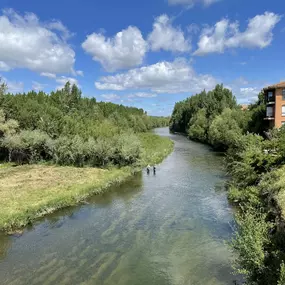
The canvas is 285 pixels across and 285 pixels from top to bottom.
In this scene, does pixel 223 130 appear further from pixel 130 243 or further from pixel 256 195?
pixel 130 243

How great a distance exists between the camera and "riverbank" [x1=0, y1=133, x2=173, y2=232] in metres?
29.4

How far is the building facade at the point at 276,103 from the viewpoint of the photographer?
56281 millimetres

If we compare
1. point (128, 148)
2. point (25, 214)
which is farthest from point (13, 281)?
point (128, 148)

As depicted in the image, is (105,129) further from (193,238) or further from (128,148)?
(193,238)

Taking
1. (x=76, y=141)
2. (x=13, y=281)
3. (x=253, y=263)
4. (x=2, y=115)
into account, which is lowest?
(x=13, y=281)

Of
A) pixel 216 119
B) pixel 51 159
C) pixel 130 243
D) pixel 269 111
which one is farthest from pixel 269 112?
pixel 130 243

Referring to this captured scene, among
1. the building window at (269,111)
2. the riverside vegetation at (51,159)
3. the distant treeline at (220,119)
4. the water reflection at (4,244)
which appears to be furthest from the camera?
the distant treeline at (220,119)

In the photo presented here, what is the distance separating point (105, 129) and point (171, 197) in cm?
2529

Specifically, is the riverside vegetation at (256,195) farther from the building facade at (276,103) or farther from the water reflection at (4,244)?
the water reflection at (4,244)

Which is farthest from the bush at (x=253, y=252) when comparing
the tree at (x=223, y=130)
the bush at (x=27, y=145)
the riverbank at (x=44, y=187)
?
the tree at (x=223, y=130)

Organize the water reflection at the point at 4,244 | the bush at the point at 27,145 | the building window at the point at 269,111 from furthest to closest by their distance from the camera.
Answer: the building window at the point at 269,111, the bush at the point at 27,145, the water reflection at the point at 4,244

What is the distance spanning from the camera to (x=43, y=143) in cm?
5769

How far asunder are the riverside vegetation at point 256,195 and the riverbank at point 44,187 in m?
16.9

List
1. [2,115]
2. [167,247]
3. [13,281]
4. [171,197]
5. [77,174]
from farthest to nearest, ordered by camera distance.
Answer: [2,115]
[77,174]
[171,197]
[167,247]
[13,281]
